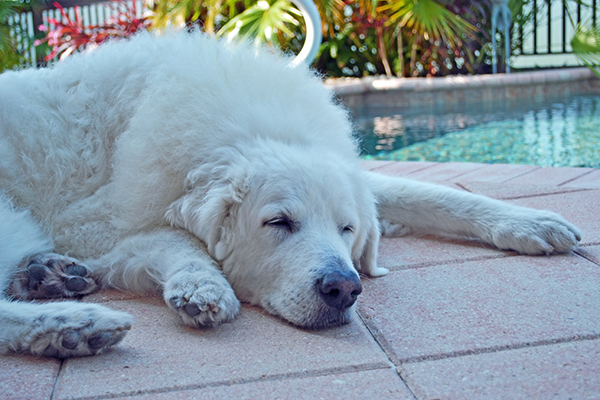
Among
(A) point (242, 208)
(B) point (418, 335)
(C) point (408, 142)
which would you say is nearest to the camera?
(B) point (418, 335)

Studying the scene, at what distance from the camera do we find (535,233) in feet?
8.07

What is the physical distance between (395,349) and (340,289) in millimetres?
272

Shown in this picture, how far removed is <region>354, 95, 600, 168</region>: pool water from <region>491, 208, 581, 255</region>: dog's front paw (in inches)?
83.5

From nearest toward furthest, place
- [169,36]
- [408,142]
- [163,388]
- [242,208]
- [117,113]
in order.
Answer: [163,388]
[242,208]
[117,113]
[169,36]
[408,142]

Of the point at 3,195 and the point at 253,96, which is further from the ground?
the point at 253,96

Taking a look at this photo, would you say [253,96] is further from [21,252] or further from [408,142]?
[408,142]

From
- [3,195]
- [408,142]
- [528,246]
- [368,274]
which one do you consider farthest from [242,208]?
[408,142]

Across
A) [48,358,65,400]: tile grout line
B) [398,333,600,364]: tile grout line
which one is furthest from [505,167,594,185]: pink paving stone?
[48,358,65,400]: tile grout line

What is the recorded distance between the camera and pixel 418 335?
1729mm

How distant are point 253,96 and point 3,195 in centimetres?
110

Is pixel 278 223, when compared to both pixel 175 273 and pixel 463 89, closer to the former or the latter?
pixel 175 273

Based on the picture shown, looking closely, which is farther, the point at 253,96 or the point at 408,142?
the point at 408,142

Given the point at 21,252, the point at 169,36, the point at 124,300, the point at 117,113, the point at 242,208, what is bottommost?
the point at 124,300

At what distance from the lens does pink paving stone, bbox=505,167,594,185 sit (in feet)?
12.0
